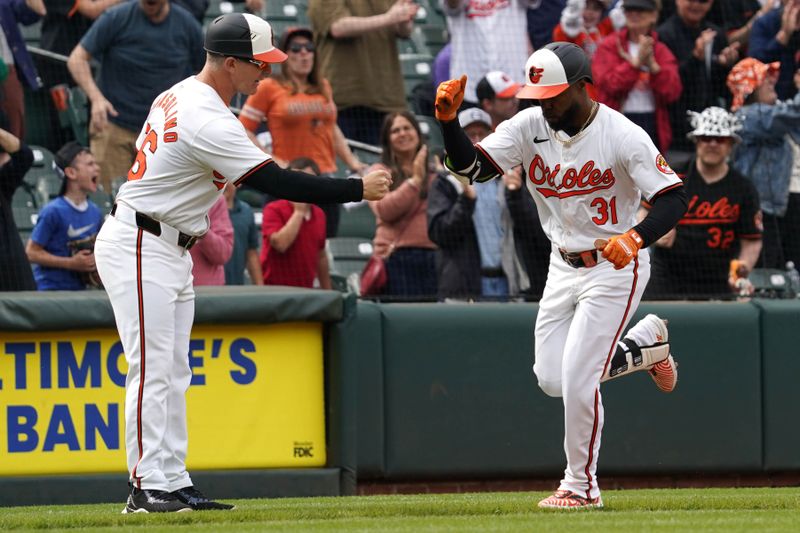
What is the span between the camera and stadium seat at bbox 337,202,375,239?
967 cm

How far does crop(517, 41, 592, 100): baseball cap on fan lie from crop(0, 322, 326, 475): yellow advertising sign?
2.32m

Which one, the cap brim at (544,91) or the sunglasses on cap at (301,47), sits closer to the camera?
the cap brim at (544,91)

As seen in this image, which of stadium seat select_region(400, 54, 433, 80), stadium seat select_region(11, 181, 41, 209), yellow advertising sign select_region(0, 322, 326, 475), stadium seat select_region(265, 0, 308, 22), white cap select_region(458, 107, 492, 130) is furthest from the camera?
stadium seat select_region(400, 54, 433, 80)

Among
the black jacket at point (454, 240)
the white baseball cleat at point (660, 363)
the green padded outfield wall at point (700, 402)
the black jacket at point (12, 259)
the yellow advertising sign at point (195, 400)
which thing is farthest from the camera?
the black jacket at point (454, 240)

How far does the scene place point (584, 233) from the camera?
5.75m

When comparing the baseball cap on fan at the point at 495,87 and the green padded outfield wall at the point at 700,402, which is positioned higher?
the baseball cap on fan at the point at 495,87

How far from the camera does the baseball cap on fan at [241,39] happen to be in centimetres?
539

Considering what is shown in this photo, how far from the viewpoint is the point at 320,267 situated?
338 inches

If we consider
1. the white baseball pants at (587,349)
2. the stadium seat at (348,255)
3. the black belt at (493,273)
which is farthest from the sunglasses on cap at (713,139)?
the white baseball pants at (587,349)

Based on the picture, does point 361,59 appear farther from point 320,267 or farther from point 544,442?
point 544,442

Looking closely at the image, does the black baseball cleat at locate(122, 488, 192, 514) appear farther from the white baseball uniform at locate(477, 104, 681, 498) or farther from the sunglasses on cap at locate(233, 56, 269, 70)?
the sunglasses on cap at locate(233, 56, 269, 70)

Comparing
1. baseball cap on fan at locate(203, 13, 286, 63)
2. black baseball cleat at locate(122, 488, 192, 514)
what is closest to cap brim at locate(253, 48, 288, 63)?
baseball cap on fan at locate(203, 13, 286, 63)

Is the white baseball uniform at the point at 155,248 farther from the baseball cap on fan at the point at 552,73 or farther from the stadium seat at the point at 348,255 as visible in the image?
the stadium seat at the point at 348,255

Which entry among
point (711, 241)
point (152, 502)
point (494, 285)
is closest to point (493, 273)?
point (494, 285)
